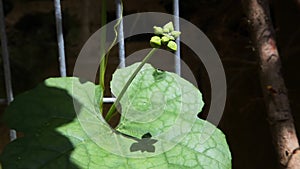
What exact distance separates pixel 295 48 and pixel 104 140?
121 centimetres

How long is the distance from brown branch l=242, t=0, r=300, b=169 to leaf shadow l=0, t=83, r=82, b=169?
0.50 m

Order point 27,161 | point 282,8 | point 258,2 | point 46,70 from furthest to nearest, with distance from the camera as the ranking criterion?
point 282,8, point 46,70, point 258,2, point 27,161

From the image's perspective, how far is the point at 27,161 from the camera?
850 mm

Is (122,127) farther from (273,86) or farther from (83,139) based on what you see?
(273,86)

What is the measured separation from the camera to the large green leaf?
863 millimetres

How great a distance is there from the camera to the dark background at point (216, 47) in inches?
67.1

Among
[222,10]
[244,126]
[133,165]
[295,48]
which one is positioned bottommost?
[244,126]

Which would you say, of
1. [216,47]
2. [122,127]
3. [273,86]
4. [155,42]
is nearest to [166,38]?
[155,42]

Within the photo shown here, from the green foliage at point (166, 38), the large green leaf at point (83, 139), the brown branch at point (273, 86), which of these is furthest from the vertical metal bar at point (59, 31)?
the brown branch at point (273, 86)

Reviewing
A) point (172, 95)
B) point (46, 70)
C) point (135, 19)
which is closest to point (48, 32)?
point (46, 70)

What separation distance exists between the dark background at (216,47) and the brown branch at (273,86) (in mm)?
334

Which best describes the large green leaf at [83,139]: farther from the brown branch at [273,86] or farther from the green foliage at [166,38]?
the brown branch at [273,86]

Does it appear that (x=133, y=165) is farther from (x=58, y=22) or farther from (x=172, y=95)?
(x=58, y=22)

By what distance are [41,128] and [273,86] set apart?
23.1 inches
